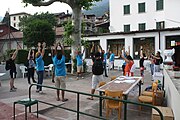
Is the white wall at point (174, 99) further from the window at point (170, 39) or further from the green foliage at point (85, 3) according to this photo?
the window at point (170, 39)

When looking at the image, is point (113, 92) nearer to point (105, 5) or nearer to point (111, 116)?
point (111, 116)

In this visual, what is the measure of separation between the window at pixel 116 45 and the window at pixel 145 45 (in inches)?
59.5

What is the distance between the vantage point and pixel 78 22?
15.5m

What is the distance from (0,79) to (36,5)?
615cm

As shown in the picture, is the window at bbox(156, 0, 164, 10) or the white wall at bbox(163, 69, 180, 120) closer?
the white wall at bbox(163, 69, 180, 120)

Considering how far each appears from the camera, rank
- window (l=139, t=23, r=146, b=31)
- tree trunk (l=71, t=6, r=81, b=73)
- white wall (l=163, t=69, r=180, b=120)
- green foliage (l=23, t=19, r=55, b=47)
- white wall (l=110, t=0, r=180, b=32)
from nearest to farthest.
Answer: white wall (l=163, t=69, r=180, b=120)
tree trunk (l=71, t=6, r=81, b=73)
white wall (l=110, t=0, r=180, b=32)
window (l=139, t=23, r=146, b=31)
green foliage (l=23, t=19, r=55, b=47)

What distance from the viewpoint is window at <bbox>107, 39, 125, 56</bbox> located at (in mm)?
22875

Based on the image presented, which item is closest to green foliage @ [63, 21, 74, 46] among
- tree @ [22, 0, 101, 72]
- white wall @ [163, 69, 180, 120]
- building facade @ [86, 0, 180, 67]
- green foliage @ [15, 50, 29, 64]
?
tree @ [22, 0, 101, 72]

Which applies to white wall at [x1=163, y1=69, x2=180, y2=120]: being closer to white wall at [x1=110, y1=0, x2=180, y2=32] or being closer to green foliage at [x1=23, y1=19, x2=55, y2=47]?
white wall at [x1=110, y1=0, x2=180, y2=32]

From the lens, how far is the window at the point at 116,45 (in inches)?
901

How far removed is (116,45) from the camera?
917 inches

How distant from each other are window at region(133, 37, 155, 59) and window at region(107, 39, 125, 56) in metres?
1.51

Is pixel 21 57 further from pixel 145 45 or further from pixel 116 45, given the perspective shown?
pixel 145 45

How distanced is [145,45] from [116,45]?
3.37 m
